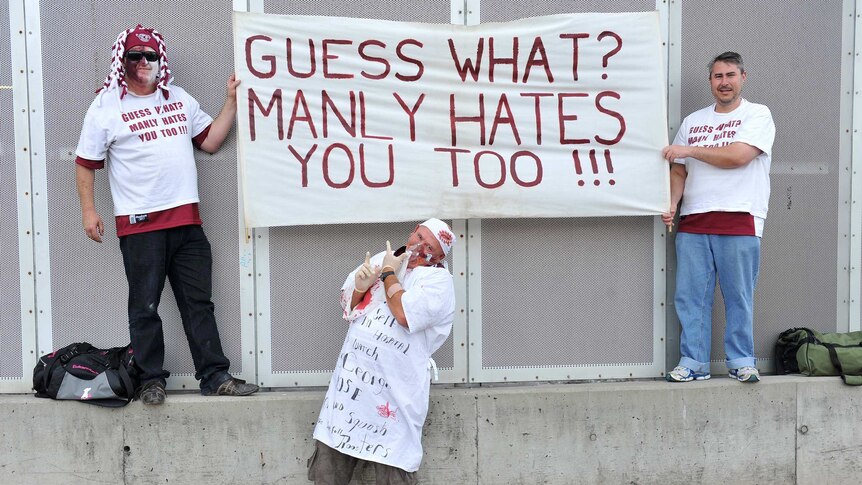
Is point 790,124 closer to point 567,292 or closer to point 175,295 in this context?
point 567,292

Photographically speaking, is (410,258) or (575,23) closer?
(410,258)

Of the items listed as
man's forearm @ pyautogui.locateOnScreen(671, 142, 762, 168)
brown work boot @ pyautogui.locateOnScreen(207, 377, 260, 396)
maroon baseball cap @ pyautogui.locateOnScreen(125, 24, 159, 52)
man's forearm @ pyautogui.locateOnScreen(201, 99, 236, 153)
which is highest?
maroon baseball cap @ pyautogui.locateOnScreen(125, 24, 159, 52)

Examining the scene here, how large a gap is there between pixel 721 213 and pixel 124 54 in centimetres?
335

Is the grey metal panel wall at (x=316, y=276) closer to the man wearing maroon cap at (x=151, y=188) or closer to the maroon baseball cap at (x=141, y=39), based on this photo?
the man wearing maroon cap at (x=151, y=188)

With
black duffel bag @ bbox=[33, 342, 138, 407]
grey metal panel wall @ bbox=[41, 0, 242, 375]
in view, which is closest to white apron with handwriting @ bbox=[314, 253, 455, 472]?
grey metal panel wall @ bbox=[41, 0, 242, 375]

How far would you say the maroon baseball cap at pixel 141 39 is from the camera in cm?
450

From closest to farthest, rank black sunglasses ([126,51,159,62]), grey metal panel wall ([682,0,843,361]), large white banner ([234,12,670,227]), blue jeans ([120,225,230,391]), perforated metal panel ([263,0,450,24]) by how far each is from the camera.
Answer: black sunglasses ([126,51,159,62])
blue jeans ([120,225,230,391])
large white banner ([234,12,670,227])
perforated metal panel ([263,0,450,24])
grey metal panel wall ([682,0,843,361])

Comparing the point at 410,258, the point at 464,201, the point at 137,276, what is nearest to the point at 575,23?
the point at 464,201

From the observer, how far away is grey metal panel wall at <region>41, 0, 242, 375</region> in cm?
471

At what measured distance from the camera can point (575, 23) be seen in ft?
15.9

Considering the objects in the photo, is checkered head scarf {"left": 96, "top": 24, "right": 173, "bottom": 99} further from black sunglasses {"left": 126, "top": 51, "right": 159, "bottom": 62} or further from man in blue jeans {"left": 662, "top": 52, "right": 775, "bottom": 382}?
man in blue jeans {"left": 662, "top": 52, "right": 775, "bottom": 382}

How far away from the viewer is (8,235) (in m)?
4.75

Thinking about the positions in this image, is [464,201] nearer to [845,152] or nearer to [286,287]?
[286,287]

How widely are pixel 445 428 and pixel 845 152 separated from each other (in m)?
2.96
